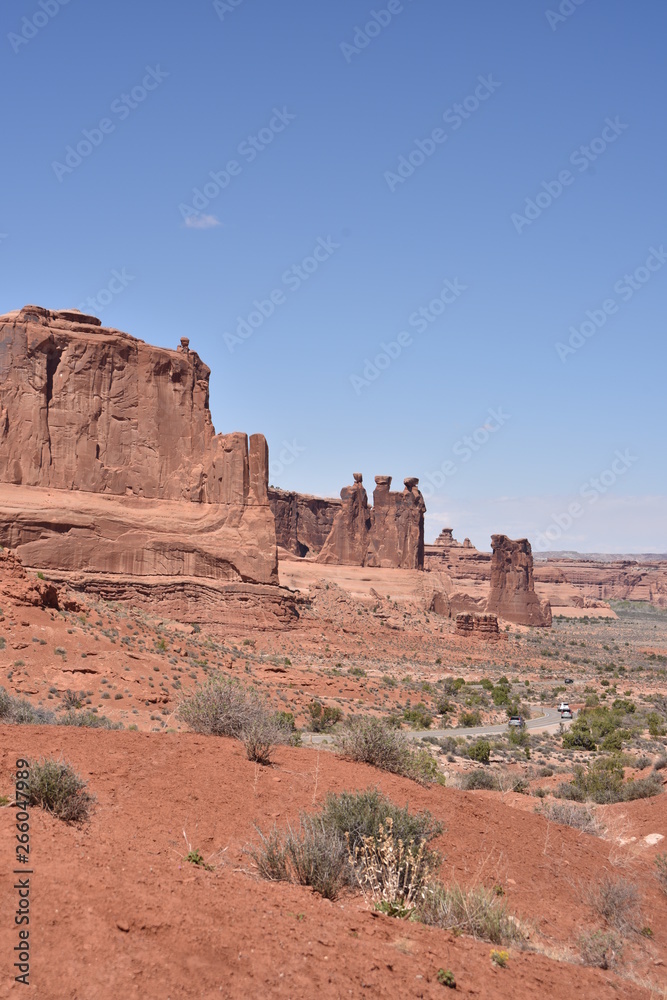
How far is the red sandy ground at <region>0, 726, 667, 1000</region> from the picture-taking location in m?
4.96

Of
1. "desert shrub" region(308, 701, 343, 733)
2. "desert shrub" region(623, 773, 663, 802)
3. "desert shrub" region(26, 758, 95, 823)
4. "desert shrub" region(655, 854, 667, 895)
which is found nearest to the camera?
"desert shrub" region(26, 758, 95, 823)

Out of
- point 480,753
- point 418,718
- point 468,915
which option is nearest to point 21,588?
point 480,753

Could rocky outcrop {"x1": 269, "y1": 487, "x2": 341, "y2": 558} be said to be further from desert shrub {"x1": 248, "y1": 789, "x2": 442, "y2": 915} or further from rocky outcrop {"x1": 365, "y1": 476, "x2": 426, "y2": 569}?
desert shrub {"x1": 248, "y1": 789, "x2": 442, "y2": 915}

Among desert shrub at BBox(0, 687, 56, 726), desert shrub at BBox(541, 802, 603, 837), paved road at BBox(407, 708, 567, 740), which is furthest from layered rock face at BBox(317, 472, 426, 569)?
desert shrub at BBox(541, 802, 603, 837)

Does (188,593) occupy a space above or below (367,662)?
above

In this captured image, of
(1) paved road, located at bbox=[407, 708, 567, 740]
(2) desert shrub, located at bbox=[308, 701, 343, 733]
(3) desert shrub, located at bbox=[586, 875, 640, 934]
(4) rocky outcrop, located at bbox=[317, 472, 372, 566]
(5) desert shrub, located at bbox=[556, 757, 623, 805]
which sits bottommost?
(1) paved road, located at bbox=[407, 708, 567, 740]

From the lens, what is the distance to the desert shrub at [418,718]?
2822 cm

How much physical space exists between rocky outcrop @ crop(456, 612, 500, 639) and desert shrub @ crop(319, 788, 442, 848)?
55.6 metres

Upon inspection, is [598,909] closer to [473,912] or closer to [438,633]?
[473,912]

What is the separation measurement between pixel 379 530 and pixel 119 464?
3861cm

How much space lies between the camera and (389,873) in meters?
6.90

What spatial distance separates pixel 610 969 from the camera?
6.89m

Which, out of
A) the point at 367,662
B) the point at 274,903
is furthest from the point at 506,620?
the point at 274,903

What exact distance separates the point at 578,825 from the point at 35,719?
799 centimetres
